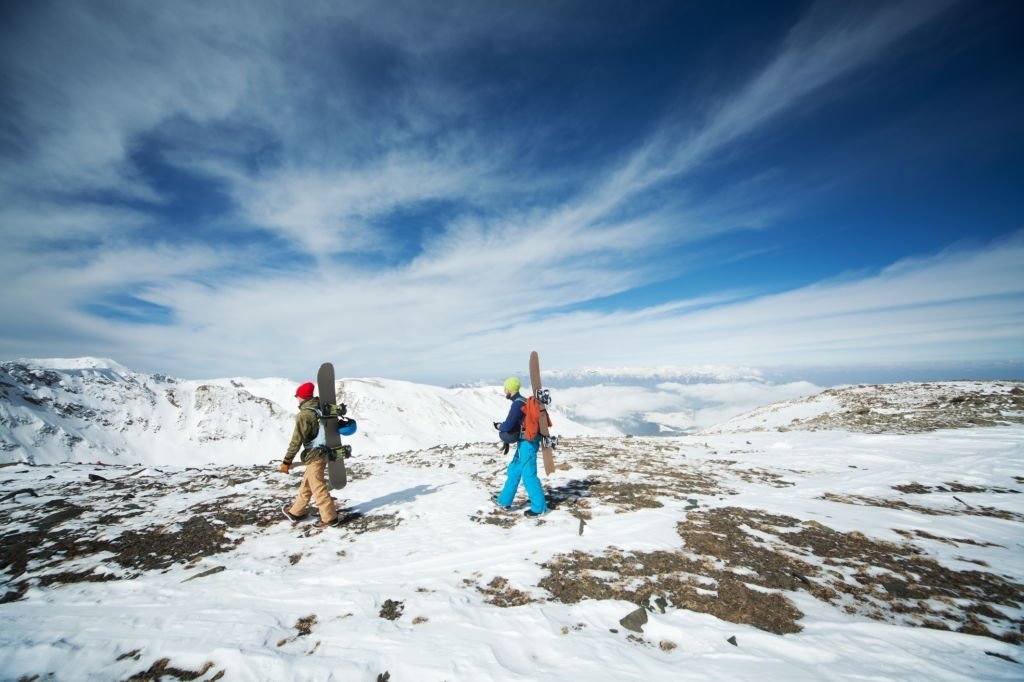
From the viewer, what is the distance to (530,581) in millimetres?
6449

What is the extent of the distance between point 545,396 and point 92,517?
1256cm

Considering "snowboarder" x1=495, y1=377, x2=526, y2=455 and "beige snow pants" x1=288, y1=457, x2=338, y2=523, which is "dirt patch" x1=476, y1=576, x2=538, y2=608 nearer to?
"snowboarder" x1=495, y1=377, x2=526, y2=455

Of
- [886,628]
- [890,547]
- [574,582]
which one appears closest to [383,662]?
[574,582]

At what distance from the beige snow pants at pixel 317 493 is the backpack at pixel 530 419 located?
519 centimetres

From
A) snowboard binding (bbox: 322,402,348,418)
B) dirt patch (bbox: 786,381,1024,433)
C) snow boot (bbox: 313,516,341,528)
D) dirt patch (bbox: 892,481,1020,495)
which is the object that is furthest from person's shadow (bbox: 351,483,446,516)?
dirt patch (bbox: 786,381,1024,433)

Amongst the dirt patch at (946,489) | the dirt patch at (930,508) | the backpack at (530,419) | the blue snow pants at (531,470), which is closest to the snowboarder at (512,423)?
the backpack at (530,419)

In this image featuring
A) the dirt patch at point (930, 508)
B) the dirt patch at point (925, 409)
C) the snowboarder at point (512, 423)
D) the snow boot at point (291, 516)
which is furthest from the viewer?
the dirt patch at point (925, 409)

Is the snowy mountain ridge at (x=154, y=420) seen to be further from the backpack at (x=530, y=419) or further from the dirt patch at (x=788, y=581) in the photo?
the dirt patch at (x=788, y=581)

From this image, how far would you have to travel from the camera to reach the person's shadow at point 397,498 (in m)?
11.1

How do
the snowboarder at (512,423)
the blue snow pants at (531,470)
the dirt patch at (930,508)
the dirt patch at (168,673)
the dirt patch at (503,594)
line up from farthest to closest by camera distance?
1. the blue snow pants at (531,470)
2. the snowboarder at (512,423)
3. the dirt patch at (930,508)
4. the dirt patch at (503,594)
5. the dirt patch at (168,673)

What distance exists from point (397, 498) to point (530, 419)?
18.5 feet

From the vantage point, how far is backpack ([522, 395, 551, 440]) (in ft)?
31.6

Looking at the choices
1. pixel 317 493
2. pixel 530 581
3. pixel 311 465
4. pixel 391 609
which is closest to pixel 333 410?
pixel 311 465

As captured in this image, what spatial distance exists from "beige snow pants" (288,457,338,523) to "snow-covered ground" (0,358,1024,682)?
443 mm
